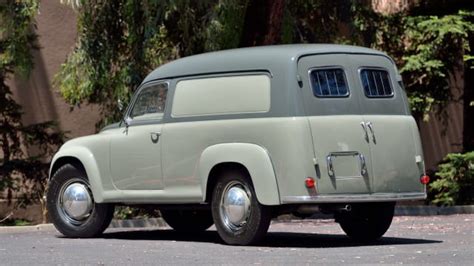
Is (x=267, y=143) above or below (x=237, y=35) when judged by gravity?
below

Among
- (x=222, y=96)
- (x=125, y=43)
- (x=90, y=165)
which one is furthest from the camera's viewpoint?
(x=125, y=43)

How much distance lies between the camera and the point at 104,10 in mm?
19781

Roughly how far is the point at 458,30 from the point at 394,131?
22.9ft

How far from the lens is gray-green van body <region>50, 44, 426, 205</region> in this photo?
13.8 m

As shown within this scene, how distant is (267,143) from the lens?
13.9 meters

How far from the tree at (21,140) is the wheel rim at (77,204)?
14.6ft

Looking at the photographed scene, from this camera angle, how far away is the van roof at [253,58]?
1427cm

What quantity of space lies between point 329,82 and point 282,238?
7.37 feet

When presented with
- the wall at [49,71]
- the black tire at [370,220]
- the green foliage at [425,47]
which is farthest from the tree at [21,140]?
the black tire at [370,220]

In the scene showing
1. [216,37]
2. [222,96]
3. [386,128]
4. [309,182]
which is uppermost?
[216,37]

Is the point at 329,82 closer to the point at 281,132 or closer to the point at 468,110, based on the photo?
the point at 281,132

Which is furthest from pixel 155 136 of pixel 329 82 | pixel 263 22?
pixel 263 22

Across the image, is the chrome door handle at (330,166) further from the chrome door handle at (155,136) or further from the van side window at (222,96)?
the chrome door handle at (155,136)

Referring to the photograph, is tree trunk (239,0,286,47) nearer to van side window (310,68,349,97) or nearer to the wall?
the wall
